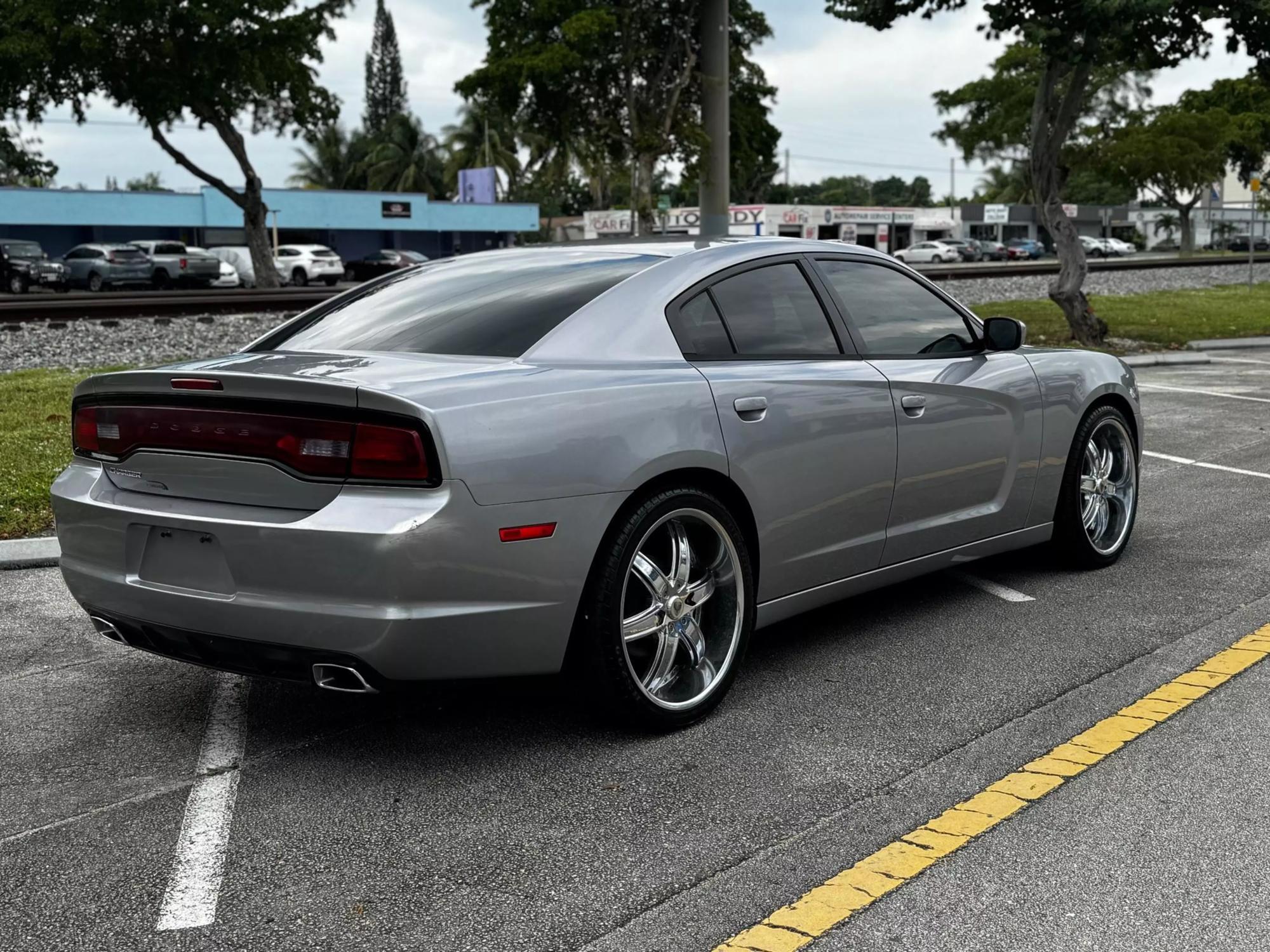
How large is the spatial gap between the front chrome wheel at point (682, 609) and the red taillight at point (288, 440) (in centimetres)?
76

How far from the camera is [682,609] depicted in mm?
4094

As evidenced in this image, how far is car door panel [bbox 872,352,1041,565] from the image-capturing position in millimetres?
4891

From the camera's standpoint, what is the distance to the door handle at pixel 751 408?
4.23 metres

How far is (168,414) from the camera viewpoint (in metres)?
3.81

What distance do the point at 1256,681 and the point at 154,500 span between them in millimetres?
3464

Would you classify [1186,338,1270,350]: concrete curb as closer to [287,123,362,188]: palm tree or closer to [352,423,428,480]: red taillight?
[352,423,428,480]: red taillight

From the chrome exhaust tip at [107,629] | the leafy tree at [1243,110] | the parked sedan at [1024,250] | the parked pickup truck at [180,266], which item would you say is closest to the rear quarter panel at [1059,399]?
the chrome exhaust tip at [107,629]

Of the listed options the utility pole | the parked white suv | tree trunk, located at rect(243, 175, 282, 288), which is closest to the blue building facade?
the parked white suv

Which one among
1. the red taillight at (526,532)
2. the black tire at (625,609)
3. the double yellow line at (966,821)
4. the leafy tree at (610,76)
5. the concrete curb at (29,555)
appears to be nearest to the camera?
the double yellow line at (966,821)

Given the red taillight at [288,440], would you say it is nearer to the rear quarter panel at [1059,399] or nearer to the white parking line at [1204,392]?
the rear quarter panel at [1059,399]

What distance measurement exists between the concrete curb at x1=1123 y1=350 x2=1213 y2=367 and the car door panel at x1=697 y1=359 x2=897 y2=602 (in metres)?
11.9

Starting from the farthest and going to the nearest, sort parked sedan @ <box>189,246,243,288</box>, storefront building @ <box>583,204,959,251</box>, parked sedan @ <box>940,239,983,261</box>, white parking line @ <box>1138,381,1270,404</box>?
1. storefront building @ <box>583,204,959,251</box>
2. parked sedan @ <box>940,239,983,261</box>
3. parked sedan @ <box>189,246,243,288</box>
4. white parking line @ <box>1138,381,1270,404</box>

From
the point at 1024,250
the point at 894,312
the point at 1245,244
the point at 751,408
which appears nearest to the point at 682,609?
the point at 751,408

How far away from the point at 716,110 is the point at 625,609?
959 cm
